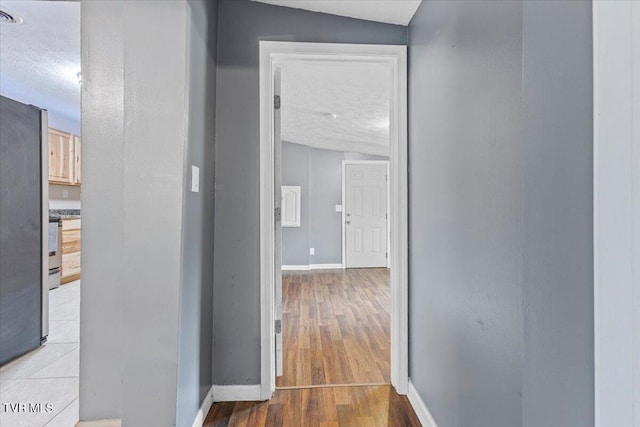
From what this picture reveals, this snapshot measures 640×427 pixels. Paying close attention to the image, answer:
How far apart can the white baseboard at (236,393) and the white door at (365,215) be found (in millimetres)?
4356

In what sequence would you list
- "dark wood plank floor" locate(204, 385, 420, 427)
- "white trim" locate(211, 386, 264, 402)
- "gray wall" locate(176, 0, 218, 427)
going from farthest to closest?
"white trim" locate(211, 386, 264, 402) < "dark wood plank floor" locate(204, 385, 420, 427) < "gray wall" locate(176, 0, 218, 427)

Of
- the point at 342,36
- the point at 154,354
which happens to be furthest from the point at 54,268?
the point at 342,36

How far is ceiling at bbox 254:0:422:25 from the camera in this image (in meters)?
1.65

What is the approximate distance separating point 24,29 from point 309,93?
2.21m

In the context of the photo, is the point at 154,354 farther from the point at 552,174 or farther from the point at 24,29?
the point at 24,29

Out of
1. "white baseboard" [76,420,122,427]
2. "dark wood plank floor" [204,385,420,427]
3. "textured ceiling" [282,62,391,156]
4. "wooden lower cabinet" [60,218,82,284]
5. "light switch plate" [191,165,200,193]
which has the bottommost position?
"dark wood plank floor" [204,385,420,427]

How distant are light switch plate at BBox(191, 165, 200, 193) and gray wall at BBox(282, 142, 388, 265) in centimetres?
441

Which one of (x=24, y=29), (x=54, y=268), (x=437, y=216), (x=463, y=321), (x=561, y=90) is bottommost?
(x=54, y=268)

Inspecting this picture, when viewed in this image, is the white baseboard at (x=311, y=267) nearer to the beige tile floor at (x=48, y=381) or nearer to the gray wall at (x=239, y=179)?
the beige tile floor at (x=48, y=381)

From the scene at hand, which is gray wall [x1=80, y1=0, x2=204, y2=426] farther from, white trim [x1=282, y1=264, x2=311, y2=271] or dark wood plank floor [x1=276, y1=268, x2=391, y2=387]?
white trim [x1=282, y1=264, x2=311, y2=271]

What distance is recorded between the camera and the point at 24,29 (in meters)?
2.22

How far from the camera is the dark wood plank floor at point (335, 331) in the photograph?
6.86ft

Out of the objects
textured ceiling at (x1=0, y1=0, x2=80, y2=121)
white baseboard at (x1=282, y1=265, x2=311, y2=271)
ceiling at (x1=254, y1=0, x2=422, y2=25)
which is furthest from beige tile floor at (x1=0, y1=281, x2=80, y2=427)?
white baseboard at (x1=282, y1=265, x2=311, y2=271)

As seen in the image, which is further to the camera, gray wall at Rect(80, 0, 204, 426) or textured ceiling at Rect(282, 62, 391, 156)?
textured ceiling at Rect(282, 62, 391, 156)
